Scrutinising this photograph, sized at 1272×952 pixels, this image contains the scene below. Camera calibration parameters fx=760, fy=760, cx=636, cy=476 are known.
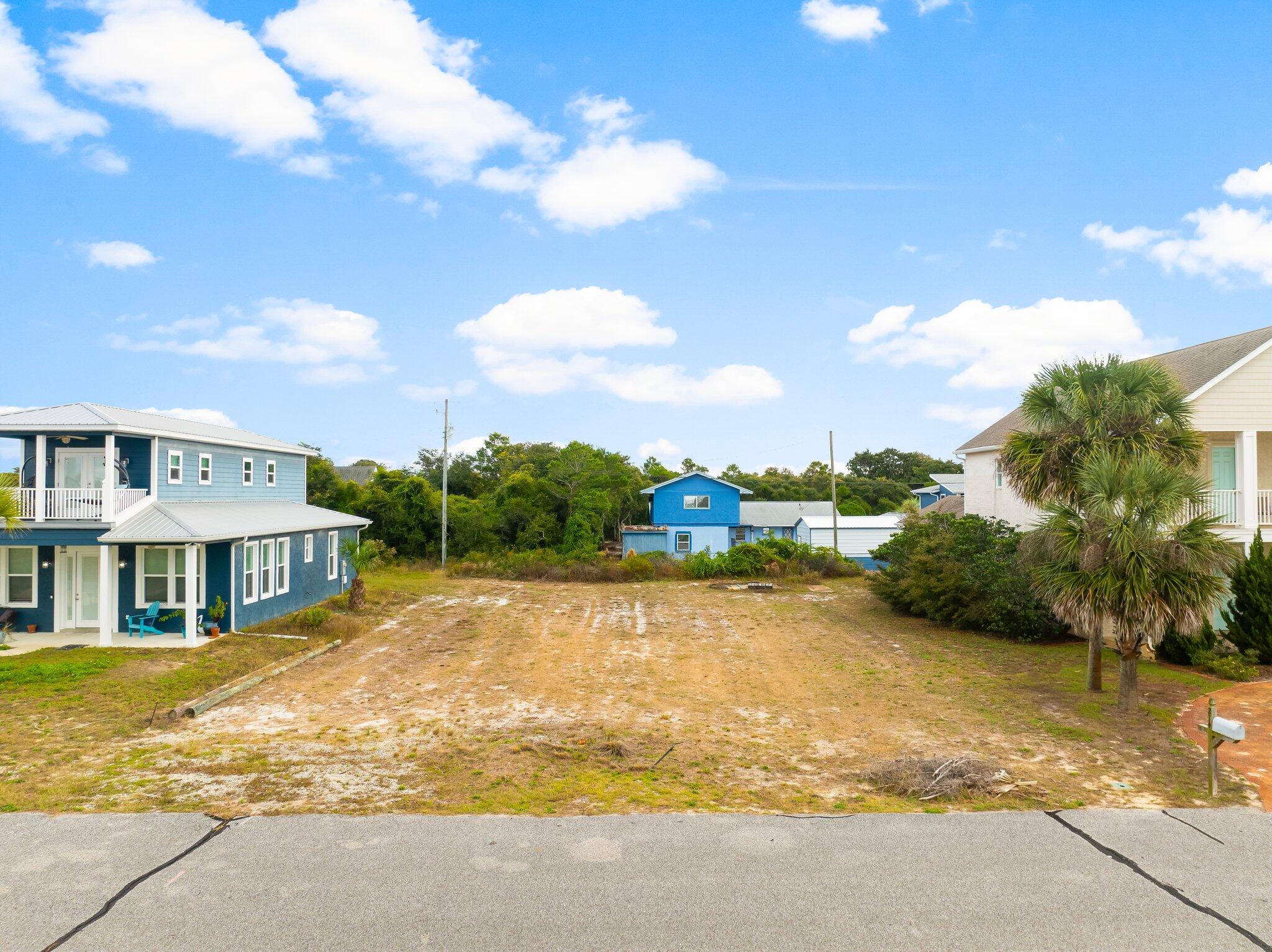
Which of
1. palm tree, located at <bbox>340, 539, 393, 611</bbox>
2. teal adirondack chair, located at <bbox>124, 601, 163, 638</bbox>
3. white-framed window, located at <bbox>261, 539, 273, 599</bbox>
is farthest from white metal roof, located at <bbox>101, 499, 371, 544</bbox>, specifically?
teal adirondack chair, located at <bbox>124, 601, 163, 638</bbox>

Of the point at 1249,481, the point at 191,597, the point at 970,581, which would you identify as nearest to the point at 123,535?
the point at 191,597

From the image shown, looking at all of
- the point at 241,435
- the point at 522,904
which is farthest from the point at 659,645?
the point at 241,435

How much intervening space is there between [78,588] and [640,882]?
59.8ft

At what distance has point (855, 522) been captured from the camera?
40.3 meters

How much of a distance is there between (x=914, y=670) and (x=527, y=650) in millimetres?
8397

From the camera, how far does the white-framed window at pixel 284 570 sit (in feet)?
68.7

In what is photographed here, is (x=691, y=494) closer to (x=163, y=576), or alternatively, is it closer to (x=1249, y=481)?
(x=1249, y=481)

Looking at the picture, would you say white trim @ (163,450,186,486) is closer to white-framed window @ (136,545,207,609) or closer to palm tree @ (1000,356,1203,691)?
white-framed window @ (136,545,207,609)

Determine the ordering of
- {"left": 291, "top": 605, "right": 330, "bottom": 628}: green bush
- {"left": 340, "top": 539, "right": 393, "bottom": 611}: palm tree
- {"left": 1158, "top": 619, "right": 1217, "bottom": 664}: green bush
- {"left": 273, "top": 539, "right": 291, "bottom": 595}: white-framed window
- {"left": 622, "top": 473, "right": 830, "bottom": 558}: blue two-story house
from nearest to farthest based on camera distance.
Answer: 1. {"left": 1158, "top": 619, "right": 1217, "bottom": 664}: green bush
2. {"left": 291, "top": 605, "right": 330, "bottom": 628}: green bush
3. {"left": 273, "top": 539, "right": 291, "bottom": 595}: white-framed window
4. {"left": 340, "top": 539, "right": 393, "bottom": 611}: palm tree
5. {"left": 622, "top": 473, "right": 830, "bottom": 558}: blue two-story house

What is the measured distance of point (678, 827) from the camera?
724cm

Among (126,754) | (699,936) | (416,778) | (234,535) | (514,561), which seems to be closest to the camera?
(699,936)

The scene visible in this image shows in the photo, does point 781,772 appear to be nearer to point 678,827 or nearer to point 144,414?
point 678,827

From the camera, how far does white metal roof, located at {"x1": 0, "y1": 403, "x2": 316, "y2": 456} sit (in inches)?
679

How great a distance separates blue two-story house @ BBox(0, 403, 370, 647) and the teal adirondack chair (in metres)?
0.19
